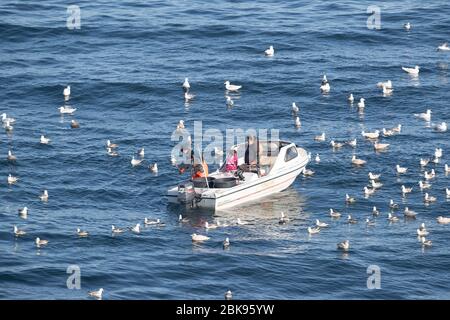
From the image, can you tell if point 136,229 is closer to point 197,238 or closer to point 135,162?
point 197,238

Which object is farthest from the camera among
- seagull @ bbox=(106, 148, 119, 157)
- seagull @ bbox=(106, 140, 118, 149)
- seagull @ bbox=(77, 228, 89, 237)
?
seagull @ bbox=(106, 140, 118, 149)

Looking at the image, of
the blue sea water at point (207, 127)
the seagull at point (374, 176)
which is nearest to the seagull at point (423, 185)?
the blue sea water at point (207, 127)

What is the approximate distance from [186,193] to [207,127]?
49.4 ft

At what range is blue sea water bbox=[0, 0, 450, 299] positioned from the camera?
55000mm

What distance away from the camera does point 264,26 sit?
97312 mm

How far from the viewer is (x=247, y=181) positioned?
64562 mm

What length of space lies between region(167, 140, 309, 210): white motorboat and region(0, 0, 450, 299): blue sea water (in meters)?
0.65

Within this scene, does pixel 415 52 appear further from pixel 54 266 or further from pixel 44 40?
pixel 54 266

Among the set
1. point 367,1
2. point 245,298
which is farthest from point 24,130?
point 367,1

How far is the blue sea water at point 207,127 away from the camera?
2165 inches

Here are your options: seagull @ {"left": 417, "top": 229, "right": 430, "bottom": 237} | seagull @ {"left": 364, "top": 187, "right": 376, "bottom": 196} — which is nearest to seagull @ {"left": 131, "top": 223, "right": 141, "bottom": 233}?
seagull @ {"left": 364, "top": 187, "right": 376, "bottom": 196}

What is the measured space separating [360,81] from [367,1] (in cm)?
2041

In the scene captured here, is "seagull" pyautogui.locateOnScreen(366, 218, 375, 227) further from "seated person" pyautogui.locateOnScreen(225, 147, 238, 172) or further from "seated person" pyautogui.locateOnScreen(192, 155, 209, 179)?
"seated person" pyautogui.locateOnScreen(192, 155, 209, 179)

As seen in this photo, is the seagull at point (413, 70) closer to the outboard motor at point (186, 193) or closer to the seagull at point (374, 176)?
the seagull at point (374, 176)
